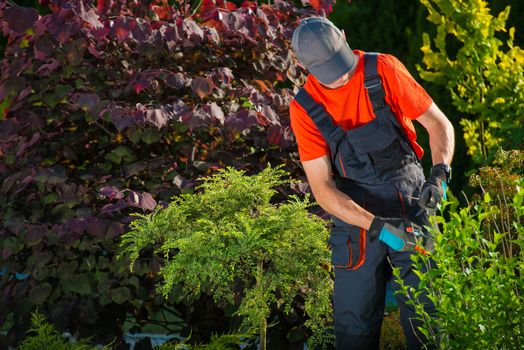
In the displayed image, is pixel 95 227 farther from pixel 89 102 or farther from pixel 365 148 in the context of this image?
pixel 365 148

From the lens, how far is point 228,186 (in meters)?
4.27

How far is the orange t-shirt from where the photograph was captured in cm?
370

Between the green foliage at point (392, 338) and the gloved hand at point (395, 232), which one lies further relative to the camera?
the green foliage at point (392, 338)

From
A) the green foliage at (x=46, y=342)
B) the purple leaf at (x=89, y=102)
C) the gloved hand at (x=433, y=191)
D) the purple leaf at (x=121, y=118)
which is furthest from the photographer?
the purple leaf at (x=89, y=102)

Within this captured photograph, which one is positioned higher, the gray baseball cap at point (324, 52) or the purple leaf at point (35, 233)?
the gray baseball cap at point (324, 52)

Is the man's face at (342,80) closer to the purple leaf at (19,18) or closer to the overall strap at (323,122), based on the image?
the overall strap at (323,122)

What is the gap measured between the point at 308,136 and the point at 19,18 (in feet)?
5.83

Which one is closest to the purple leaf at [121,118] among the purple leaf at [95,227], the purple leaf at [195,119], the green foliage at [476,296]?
the purple leaf at [195,119]

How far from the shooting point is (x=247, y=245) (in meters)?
3.98

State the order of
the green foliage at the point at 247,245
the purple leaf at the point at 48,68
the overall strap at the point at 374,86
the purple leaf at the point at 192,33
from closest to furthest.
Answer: the overall strap at the point at 374,86 → the green foliage at the point at 247,245 → the purple leaf at the point at 192,33 → the purple leaf at the point at 48,68

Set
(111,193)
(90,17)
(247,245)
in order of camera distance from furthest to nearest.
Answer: (90,17)
(111,193)
(247,245)

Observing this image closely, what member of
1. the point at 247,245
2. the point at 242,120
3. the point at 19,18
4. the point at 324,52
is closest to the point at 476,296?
the point at 324,52

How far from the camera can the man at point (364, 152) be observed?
363 cm

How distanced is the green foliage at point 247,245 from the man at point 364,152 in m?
0.27
